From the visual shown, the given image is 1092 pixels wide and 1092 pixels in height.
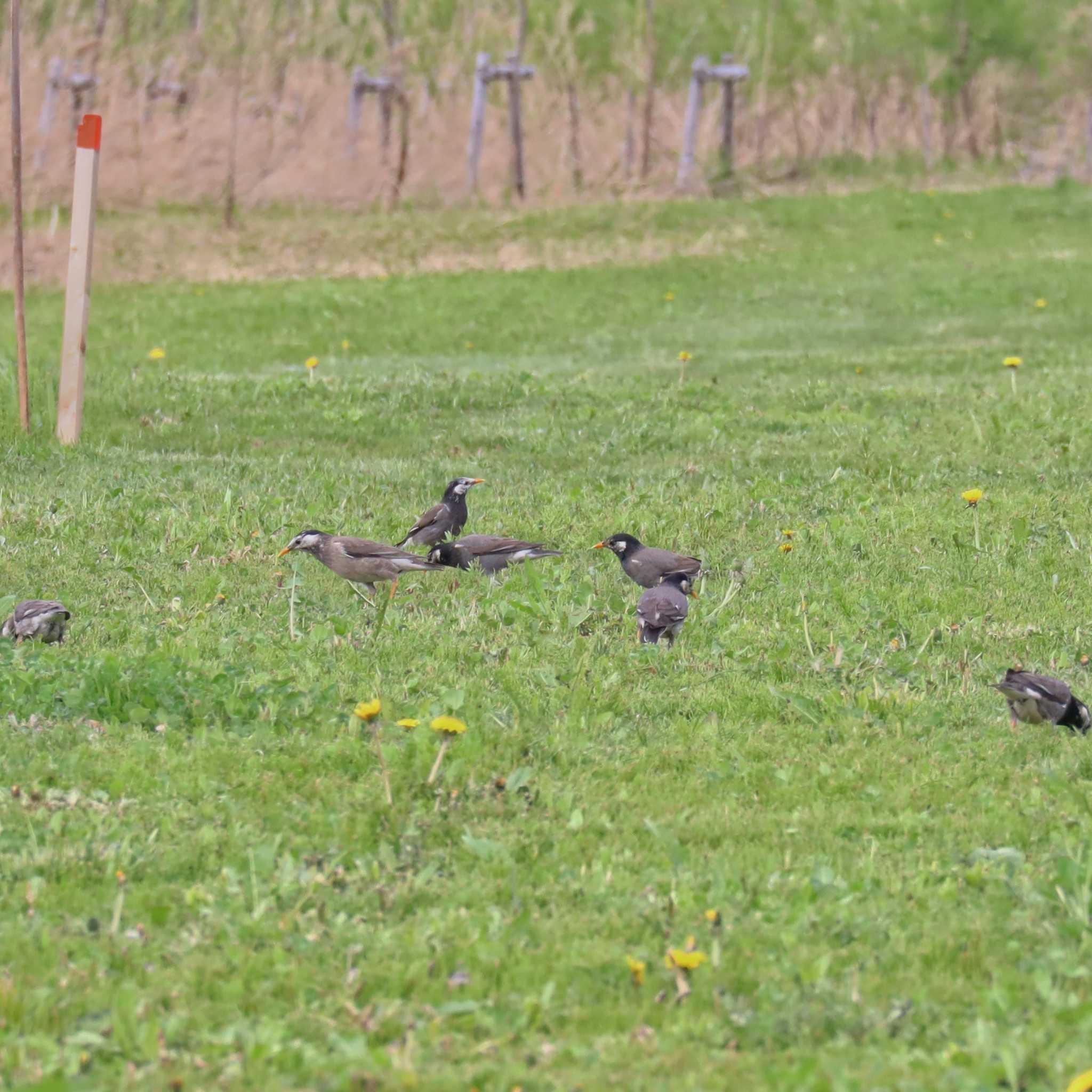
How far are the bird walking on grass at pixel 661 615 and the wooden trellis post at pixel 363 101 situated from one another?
28641 mm

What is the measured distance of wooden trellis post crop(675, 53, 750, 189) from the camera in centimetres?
3228

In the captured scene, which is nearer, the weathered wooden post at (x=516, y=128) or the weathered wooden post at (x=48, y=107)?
the weathered wooden post at (x=516, y=128)

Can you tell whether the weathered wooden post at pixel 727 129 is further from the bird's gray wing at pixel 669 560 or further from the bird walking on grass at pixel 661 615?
the bird walking on grass at pixel 661 615

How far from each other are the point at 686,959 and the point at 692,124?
3029 cm

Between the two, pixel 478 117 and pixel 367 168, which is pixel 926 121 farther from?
pixel 367 168

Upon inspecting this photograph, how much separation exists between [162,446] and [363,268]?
13.6m

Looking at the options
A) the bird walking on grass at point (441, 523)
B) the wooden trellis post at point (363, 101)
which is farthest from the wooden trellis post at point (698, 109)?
the bird walking on grass at point (441, 523)

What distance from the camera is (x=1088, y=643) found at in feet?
24.4

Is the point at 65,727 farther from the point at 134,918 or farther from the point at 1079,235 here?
the point at 1079,235

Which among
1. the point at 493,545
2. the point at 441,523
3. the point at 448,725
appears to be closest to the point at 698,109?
the point at 441,523

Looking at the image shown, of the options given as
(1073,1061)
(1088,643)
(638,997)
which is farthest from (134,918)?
(1088,643)

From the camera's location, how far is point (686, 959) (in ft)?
13.8

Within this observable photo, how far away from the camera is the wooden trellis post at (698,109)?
32281 millimetres

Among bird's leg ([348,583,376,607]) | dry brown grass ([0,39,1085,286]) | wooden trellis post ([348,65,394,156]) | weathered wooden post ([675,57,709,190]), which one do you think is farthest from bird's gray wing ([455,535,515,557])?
wooden trellis post ([348,65,394,156])
